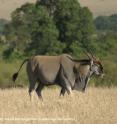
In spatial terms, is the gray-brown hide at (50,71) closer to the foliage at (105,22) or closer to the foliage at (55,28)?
the foliage at (55,28)

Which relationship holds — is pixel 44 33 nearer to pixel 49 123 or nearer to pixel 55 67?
pixel 55 67

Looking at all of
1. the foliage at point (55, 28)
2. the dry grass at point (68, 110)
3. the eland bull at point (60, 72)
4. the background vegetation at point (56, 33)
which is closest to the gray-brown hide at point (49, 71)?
the eland bull at point (60, 72)

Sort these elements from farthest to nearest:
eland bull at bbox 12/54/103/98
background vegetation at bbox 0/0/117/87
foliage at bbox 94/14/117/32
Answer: foliage at bbox 94/14/117/32
background vegetation at bbox 0/0/117/87
eland bull at bbox 12/54/103/98

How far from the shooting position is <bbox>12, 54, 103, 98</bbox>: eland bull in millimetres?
16984

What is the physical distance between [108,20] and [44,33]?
60758 millimetres

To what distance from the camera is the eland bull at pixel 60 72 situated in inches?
669

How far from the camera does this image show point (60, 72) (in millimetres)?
17062

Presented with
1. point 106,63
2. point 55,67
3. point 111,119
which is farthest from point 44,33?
point 111,119

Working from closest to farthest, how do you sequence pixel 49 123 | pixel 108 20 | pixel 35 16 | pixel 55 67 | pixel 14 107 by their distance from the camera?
pixel 49 123, pixel 14 107, pixel 55 67, pixel 35 16, pixel 108 20

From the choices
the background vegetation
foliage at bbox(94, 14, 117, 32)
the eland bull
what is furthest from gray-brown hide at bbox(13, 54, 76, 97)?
foliage at bbox(94, 14, 117, 32)

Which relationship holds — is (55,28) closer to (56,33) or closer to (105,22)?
(56,33)

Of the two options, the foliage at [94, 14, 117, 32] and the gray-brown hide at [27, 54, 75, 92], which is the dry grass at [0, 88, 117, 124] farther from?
the foliage at [94, 14, 117, 32]

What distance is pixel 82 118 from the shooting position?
1121 centimetres

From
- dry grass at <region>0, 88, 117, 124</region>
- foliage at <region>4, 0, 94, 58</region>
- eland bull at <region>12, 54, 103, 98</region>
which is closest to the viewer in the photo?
dry grass at <region>0, 88, 117, 124</region>
